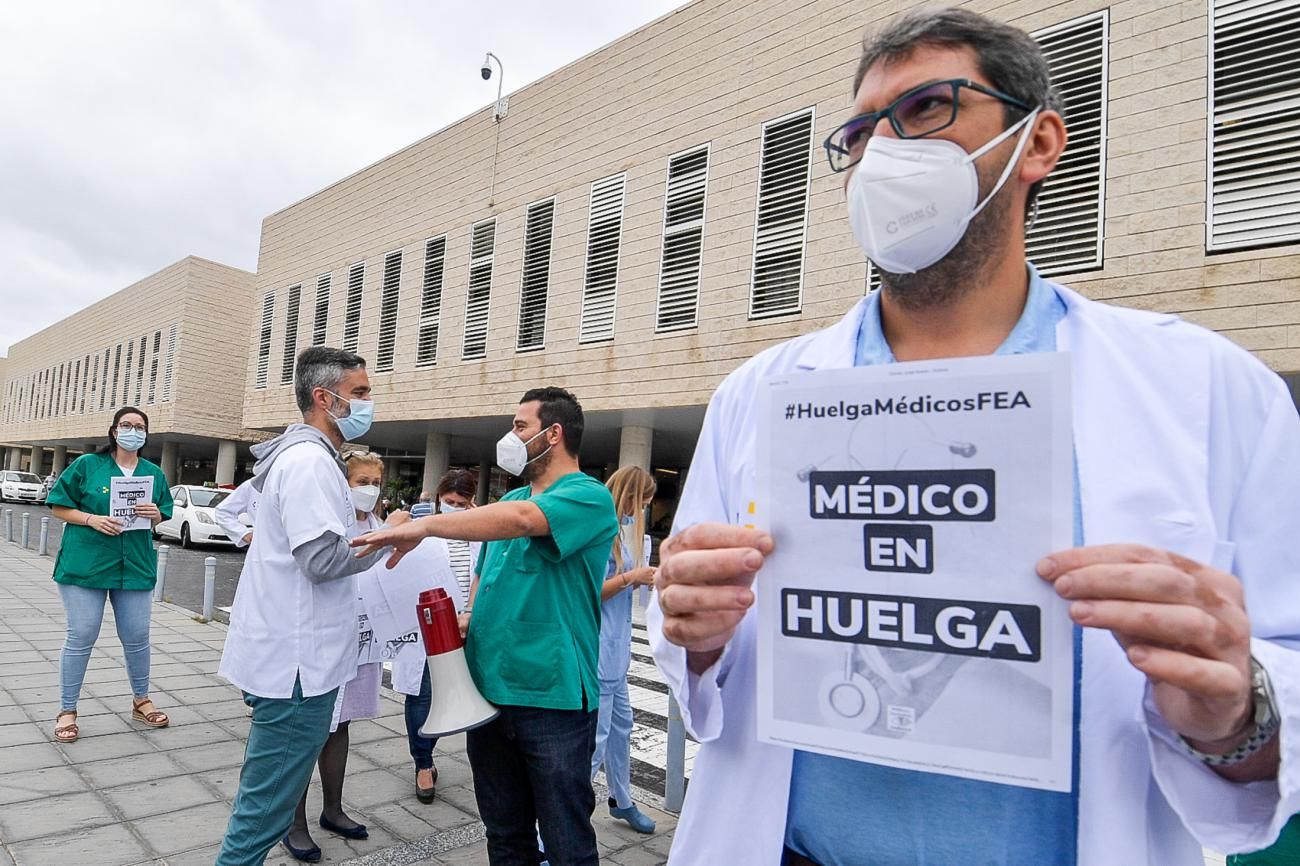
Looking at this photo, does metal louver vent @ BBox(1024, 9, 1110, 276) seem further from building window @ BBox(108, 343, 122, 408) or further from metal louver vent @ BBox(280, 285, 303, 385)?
building window @ BBox(108, 343, 122, 408)

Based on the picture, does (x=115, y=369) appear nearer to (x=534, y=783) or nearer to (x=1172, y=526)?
(x=534, y=783)

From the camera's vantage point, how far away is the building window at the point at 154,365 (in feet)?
118

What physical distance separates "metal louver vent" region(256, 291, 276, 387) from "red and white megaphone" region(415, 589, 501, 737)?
2796cm

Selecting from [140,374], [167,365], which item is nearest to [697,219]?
[167,365]

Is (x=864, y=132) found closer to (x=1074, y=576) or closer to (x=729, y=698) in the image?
(x=1074, y=576)

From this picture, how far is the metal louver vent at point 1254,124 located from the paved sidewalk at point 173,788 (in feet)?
31.3

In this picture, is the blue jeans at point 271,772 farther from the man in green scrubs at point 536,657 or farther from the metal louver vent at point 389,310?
the metal louver vent at point 389,310

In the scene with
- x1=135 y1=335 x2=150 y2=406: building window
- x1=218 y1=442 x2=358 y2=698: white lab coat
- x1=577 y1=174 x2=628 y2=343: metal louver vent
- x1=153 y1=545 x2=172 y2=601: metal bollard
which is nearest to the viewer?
x1=218 y1=442 x2=358 y2=698: white lab coat

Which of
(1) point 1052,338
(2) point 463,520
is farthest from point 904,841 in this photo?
(2) point 463,520

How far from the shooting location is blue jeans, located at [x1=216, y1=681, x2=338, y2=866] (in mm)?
2691

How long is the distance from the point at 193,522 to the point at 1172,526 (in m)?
21.0

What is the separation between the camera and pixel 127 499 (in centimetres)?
532

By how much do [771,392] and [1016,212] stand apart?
0.54 meters

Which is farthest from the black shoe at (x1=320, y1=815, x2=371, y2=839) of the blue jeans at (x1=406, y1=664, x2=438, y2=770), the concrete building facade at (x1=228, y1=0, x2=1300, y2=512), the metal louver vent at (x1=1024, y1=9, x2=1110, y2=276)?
the metal louver vent at (x1=1024, y1=9, x2=1110, y2=276)
